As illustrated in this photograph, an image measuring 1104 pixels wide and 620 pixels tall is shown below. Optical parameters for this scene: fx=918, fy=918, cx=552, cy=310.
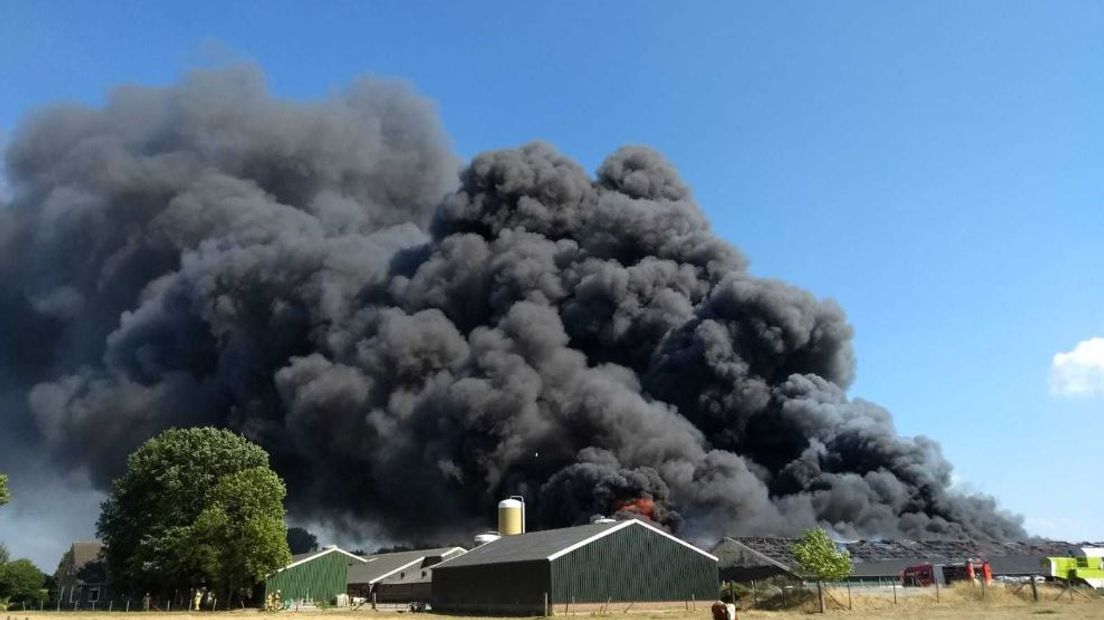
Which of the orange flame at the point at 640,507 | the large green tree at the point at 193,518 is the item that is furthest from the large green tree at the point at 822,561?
the large green tree at the point at 193,518

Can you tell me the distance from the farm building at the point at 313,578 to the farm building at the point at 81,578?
16.3 meters

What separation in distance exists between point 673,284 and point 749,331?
10991 millimetres

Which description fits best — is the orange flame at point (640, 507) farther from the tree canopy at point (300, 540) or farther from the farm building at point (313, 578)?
the tree canopy at point (300, 540)

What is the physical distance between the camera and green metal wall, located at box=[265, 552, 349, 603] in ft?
186

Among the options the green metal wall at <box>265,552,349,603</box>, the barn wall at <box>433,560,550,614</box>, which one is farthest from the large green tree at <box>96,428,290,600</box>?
the barn wall at <box>433,560,550,614</box>

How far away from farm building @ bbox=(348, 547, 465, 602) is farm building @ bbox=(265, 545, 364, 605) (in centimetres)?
384

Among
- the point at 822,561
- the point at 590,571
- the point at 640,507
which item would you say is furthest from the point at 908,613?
the point at 640,507

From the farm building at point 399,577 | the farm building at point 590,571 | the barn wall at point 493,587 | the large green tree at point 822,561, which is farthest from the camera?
the farm building at point 399,577

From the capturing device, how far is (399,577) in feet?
213

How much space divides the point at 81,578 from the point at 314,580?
90.9 ft

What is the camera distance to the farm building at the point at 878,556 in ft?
175

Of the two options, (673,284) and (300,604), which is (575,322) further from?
(300,604)

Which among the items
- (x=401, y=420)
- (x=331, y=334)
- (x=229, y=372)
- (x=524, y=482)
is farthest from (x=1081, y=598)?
(x=229, y=372)

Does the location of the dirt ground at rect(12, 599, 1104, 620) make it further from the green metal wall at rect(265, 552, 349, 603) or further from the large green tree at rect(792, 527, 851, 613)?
the green metal wall at rect(265, 552, 349, 603)
